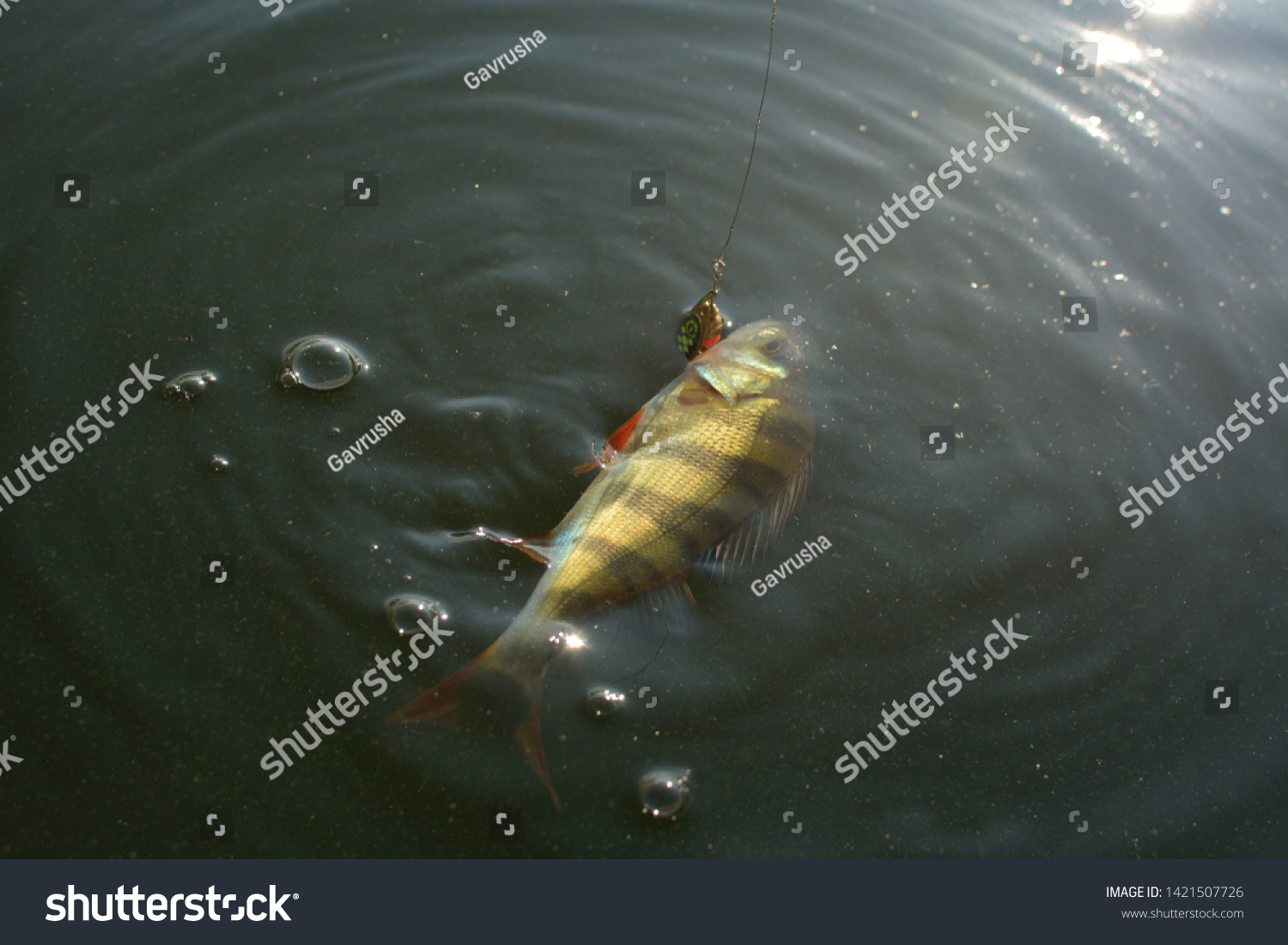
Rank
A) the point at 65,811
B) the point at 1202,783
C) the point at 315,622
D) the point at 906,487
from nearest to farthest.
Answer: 1. the point at 65,811
2. the point at 315,622
3. the point at 1202,783
4. the point at 906,487

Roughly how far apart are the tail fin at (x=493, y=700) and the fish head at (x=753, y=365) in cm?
A: 97

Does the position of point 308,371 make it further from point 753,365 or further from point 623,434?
point 753,365

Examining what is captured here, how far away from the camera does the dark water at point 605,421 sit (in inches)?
86.7

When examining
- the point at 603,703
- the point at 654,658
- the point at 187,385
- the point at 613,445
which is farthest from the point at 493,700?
the point at 187,385

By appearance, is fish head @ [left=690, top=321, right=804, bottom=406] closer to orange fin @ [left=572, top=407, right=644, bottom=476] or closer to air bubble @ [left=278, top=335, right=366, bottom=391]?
orange fin @ [left=572, top=407, right=644, bottom=476]

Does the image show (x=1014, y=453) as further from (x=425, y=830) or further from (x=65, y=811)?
(x=65, y=811)

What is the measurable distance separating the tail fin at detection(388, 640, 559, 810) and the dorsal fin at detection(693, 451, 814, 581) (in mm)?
611

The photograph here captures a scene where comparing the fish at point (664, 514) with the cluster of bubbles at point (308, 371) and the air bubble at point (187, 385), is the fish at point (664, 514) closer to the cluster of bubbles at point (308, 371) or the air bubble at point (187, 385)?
the cluster of bubbles at point (308, 371)

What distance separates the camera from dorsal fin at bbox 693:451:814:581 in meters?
2.34

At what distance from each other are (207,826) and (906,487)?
2.22 meters

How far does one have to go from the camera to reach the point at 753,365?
246 centimetres

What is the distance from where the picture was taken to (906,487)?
2.71 metres

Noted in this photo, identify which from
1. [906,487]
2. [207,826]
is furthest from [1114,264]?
[207,826]

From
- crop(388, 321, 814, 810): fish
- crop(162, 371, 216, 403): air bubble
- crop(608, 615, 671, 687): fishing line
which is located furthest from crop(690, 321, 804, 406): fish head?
crop(162, 371, 216, 403): air bubble
